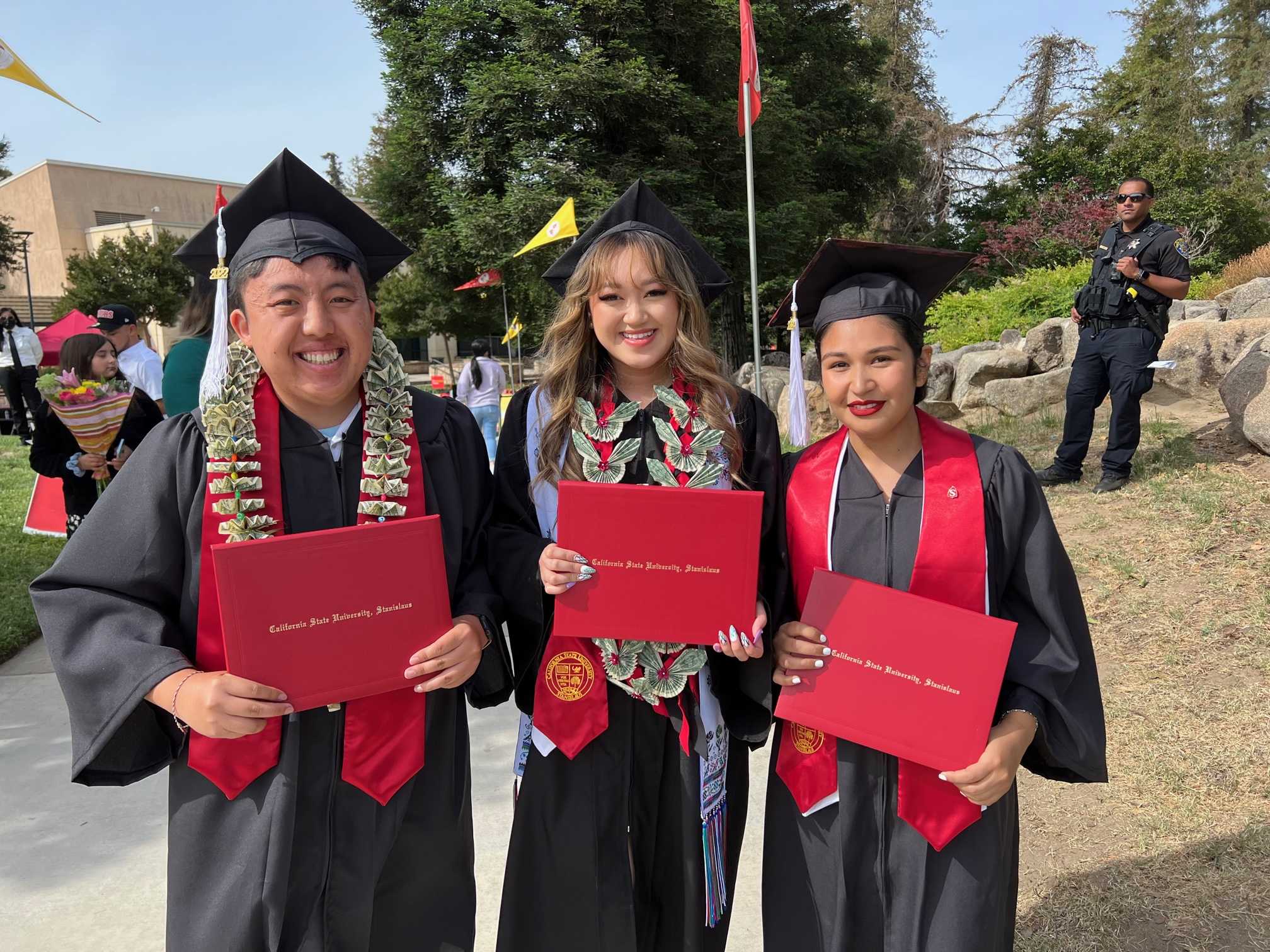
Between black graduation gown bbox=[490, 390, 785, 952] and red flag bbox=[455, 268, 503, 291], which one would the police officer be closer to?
black graduation gown bbox=[490, 390, 785, 952]

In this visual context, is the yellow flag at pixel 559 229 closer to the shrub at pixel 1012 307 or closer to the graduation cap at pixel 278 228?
the shrub at pixel 1012 307

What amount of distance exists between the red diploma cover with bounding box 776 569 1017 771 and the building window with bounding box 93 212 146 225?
52787 mm

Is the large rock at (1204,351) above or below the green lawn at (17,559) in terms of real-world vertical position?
above

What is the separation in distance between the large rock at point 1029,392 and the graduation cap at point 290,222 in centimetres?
806

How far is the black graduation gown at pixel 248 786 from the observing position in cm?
164

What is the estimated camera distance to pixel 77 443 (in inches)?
200

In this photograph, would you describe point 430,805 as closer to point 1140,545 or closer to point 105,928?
point 105,928

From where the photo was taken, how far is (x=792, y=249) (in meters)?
16.4

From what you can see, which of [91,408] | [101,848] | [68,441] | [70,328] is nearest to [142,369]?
Answer: [68,441]

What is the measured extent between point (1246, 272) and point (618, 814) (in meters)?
14.5

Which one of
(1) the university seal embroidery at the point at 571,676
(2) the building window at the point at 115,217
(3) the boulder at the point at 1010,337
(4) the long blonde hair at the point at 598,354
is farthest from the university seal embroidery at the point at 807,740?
(2) the building window at the point at 115,217

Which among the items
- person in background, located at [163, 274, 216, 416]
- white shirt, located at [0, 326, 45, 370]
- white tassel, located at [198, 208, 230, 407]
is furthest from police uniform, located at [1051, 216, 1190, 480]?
white shirt, located at [0, 326, 45, 370]

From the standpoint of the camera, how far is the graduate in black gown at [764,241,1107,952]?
1.81 m

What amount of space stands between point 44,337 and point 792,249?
12.8 m
